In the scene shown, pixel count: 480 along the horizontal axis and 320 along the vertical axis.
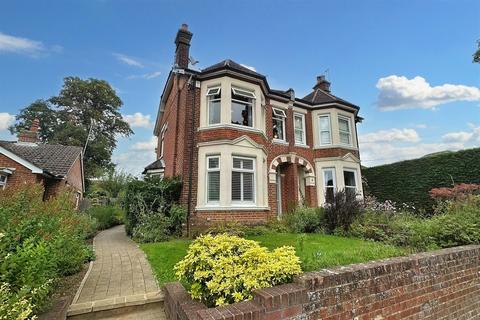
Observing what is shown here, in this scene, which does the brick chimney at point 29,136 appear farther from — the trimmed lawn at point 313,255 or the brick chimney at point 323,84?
the brick chimney at point 323,84

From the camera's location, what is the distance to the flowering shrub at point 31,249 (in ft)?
8.70

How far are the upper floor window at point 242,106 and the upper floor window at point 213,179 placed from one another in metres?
2.12

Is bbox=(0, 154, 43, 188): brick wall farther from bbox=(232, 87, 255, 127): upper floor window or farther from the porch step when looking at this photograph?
the porch step

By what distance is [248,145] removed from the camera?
11.2m

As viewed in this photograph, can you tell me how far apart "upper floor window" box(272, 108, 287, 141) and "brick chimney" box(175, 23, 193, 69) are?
5.42m

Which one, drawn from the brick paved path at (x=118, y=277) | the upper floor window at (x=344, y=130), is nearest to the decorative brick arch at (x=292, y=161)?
the upper floor window at (x=344, y=130)

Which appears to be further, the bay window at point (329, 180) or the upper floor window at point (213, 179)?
the bay window at point (329, 180)

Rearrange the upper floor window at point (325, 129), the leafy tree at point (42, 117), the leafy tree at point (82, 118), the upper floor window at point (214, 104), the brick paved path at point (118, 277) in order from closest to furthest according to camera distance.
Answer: the brick paved path at point (118, 277) → the upper floor window at point (214, 104) → the upper floor window at point (325, 129) → the leafy tree at point (82, 118) → the leafy tree at point (42, 117)

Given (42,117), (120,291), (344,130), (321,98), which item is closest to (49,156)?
(120,291)

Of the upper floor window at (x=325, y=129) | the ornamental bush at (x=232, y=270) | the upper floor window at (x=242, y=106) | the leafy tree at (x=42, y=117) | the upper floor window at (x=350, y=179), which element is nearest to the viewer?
the ornamental bush at (x=232, y=270)

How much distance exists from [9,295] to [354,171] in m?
15.7

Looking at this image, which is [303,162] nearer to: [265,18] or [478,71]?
[265,18]

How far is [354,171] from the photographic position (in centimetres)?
1505

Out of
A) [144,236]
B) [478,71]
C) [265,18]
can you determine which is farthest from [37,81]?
[478,71]
